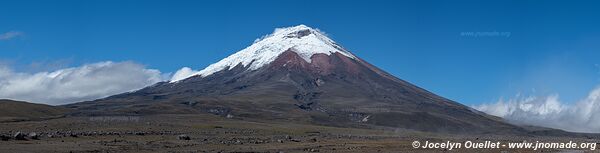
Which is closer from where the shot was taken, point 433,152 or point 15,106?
point 433,152

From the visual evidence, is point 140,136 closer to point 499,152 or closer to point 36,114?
point 499,152

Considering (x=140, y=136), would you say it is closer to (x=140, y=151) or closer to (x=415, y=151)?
(x=140, y=151)

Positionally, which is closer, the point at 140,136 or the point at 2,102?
the point at 140,136

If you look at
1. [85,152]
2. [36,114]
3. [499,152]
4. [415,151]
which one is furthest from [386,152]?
[36,114]

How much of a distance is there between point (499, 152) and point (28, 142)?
1920 inches

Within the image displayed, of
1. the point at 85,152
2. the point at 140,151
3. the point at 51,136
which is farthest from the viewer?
the point at 51,136

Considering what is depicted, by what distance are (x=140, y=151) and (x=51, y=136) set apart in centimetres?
2177

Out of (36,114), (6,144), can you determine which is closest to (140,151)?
(6,144)

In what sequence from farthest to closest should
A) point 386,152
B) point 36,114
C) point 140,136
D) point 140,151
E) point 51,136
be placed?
point 36,114, point 140,136, point 51,136, point 386,152, point 140,151

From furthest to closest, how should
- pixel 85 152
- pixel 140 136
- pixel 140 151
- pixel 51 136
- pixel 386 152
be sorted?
pixel 140 136
pixel 51 136
pixel 386 152
pixel 140 151
pixel 85 152

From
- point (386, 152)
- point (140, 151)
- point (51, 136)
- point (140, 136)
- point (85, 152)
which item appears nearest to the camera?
point (85, 152)

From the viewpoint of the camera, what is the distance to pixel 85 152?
6056 cm

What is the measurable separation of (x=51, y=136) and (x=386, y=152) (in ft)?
130

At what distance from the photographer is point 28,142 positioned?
72000 millimetres
